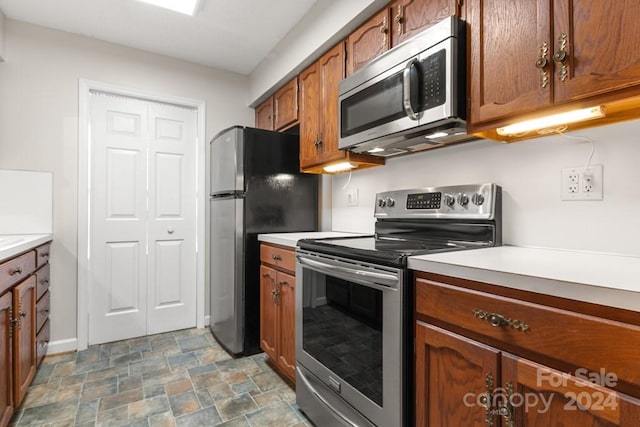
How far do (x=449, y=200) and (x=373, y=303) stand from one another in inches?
26.8

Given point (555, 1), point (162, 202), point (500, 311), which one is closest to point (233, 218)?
point (162, 202)

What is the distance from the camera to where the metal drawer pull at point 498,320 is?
80 cm

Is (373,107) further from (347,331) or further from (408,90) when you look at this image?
(347,331)

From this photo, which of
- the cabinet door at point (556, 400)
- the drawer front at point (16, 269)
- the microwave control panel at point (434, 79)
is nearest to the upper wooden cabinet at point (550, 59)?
the microwave control panel at point (434, 79)

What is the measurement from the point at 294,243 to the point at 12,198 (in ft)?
6.92

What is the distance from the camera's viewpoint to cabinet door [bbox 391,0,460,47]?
133 cm

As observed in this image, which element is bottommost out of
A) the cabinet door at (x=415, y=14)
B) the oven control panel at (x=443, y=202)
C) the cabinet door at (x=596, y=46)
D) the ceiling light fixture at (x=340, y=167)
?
the oven control panel at (x=443, y=202)

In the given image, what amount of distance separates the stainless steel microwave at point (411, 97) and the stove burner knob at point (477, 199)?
27cm

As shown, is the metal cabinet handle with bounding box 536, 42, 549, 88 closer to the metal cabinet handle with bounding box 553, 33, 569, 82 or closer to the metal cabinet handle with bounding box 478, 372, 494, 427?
the metal cabinet handle with bounding box 553, 33, 569, 82

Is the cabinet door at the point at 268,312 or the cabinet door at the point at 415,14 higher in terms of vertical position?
the cabinet door at the point at 415,14

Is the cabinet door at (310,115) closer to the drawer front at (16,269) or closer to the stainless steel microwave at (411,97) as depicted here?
the stainless steel microwave at (411,97)

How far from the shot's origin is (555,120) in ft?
3.78

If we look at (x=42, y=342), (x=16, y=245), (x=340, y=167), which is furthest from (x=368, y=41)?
(x=42, y=342)

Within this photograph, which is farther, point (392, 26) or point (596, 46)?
point (392, 26)
